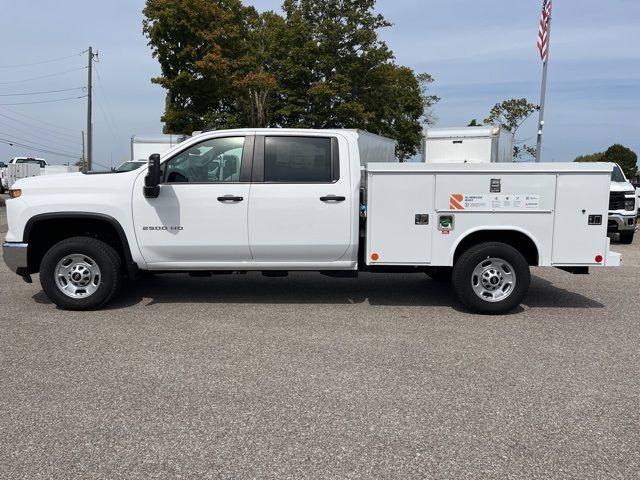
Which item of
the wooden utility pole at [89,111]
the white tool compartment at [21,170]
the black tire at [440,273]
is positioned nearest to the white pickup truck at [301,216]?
the black tire at [440,273]

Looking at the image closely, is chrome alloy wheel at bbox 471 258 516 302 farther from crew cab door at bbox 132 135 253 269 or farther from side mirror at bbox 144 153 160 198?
side mirror at bbox 144 153 160 198

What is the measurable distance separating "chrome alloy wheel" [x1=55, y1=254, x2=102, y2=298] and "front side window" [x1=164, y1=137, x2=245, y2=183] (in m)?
1.29

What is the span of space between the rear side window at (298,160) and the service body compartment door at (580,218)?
7.88 ft

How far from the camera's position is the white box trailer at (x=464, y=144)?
46.4 feet

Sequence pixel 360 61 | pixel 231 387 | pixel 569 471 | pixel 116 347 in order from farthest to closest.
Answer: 1. pixel 360 61
2. pixel 116 347
3. pixel 231 387
4. pixel 569 471

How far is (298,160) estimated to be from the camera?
611 centimetres

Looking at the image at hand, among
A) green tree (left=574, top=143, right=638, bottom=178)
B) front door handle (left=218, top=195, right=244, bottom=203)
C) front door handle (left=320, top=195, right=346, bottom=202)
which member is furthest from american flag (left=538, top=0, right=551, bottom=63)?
green tree (left=574, top=143, right=638, bottom=178)

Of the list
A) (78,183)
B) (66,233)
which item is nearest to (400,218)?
(78,183)

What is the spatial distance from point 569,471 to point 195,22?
2656 centimetres

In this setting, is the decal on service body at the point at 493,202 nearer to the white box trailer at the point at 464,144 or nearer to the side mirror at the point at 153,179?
the side mirror at the point at 153,179

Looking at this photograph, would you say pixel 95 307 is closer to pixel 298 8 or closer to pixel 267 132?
pixel 267 132

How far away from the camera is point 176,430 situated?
3.37m

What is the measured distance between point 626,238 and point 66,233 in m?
12.1

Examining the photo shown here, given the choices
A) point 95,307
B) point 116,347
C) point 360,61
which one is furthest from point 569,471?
point 360,61
